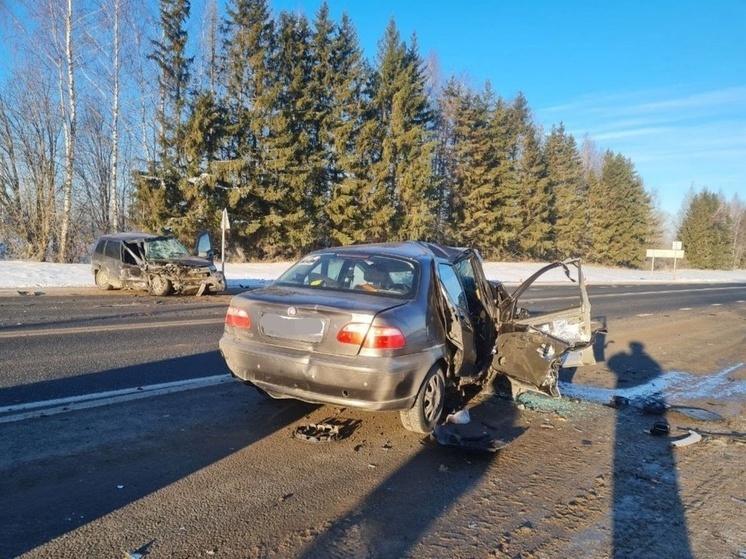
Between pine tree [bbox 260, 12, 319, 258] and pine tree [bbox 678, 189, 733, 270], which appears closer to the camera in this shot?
pine tree [bbox 260, 12, 319, 258]

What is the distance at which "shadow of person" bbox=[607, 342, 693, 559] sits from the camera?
298cm

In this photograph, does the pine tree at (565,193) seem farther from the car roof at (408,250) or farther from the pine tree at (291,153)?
the car roof at (408,250)

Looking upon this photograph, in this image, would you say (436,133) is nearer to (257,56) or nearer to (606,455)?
(257,56)

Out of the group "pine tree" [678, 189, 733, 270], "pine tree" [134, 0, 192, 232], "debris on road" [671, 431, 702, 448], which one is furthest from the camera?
"pine tree" [678, 189, 733, 270]

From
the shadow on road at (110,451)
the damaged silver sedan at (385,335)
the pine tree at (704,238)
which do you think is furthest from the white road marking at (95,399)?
the pine tree at (704,238)

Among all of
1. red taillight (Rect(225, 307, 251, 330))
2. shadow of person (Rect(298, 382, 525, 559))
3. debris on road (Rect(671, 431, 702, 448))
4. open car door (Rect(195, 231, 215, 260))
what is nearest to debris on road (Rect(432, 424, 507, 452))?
shadow of person (Rect(298, 382, 525, 559))

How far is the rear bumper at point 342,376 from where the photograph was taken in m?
3.93

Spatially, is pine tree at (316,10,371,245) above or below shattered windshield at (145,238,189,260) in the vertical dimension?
above

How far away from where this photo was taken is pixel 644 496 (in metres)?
3.64

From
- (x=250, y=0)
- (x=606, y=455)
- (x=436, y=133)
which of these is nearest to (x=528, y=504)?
(x=606, y=455)

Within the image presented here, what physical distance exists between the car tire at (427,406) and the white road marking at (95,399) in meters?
2.53

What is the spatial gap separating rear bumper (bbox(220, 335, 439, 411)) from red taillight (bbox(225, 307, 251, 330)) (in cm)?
20

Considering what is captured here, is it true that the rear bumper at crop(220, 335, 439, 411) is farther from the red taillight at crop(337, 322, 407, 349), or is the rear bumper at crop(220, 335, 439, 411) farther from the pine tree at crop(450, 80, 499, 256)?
the pine tree at crop(450, 80, 499, 256)

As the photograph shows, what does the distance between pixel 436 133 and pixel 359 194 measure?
54.9 ft
